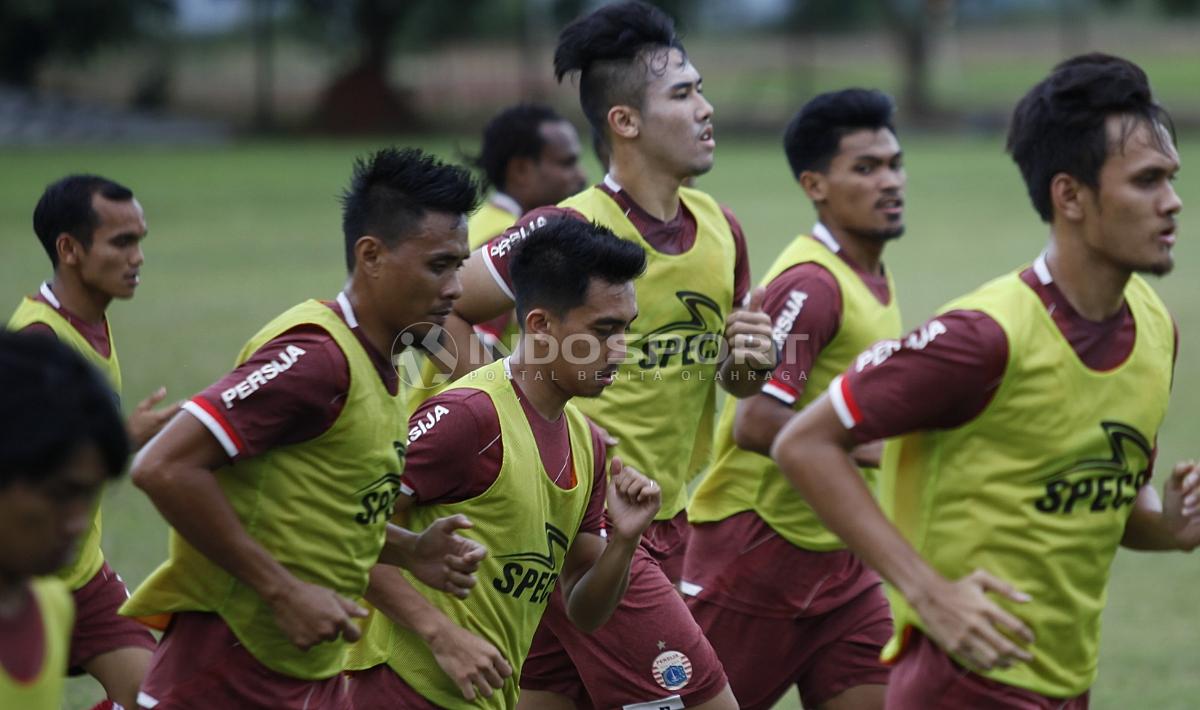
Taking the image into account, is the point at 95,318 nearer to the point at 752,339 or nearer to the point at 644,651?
the point at 644,651

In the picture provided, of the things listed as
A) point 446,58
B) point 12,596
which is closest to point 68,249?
point 12,596

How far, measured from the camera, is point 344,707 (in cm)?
438

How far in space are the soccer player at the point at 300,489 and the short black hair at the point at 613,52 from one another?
160 centimetres

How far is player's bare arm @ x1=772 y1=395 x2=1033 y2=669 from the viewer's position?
338 centimetres

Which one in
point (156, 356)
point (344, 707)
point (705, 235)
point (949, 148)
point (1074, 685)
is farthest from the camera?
point (949, 148)

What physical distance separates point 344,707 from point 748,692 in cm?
186

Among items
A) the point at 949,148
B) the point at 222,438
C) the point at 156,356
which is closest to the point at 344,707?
the point at 222,438

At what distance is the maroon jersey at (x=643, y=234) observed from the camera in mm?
5445

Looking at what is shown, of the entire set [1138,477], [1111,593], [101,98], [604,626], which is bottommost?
[1111,593]

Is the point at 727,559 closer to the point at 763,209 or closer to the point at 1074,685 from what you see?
the point at 1074,685

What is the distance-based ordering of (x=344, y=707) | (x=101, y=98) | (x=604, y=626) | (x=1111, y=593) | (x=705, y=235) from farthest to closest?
(x=101, y=98)
(x=1111, y=593)
(x=705, y=235)
(x=604, y=626)
(x=344, y=707)

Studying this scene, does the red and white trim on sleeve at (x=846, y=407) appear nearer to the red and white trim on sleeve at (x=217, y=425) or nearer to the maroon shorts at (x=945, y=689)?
the maroon shorts at (x=945, y=689)

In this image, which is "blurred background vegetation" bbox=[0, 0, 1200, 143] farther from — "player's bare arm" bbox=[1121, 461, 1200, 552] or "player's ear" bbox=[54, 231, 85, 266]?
"player's bare arm" bbox=[1121, 461, 1200, 552]

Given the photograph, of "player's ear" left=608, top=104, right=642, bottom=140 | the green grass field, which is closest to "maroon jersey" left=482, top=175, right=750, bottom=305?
"player's ear" left=608, top=104, right=642, bottom=140
